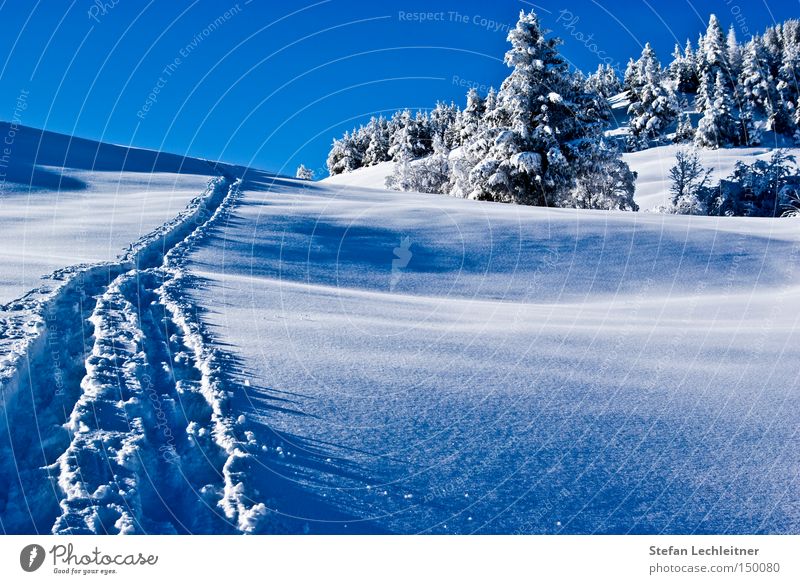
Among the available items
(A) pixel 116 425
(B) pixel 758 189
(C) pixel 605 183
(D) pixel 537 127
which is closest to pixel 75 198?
(A) pixel 116 425

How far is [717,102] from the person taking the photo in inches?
2061

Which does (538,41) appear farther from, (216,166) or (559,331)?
(559,331)

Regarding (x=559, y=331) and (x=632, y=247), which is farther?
(x=632, y=247)

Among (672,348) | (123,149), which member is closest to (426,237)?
(672,348)

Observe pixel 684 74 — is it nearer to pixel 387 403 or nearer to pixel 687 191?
pixel 687 191

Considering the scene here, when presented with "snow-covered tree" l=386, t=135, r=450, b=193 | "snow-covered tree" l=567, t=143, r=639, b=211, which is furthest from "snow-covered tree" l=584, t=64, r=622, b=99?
"snow-covered tree" l=567, t=143, r=639, b=211

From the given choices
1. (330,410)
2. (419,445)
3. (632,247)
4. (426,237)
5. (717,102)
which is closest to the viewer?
(419,445)

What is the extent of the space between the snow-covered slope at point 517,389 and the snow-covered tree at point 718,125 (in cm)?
4688

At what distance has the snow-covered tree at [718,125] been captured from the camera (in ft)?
172
